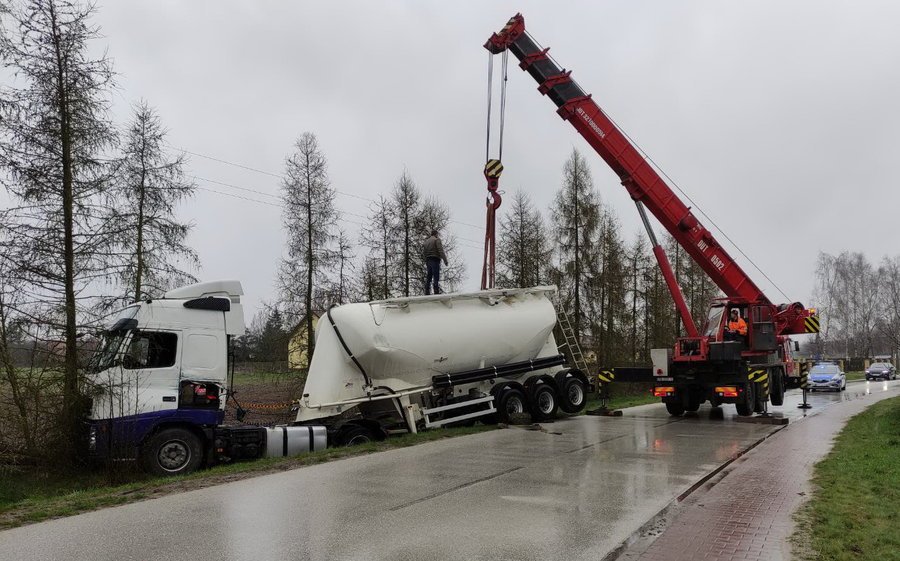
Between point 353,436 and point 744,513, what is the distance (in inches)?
304

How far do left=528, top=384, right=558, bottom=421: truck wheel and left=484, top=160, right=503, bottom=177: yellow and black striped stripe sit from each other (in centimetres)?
544

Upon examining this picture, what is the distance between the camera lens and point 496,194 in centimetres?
1527

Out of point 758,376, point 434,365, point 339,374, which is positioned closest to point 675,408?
point 758,376

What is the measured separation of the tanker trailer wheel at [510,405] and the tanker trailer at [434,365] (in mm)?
24

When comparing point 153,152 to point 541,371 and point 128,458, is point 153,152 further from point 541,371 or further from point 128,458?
point 541,371

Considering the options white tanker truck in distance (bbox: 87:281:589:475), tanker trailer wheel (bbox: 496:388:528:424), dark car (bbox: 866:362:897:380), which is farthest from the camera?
dark car (bbox: 866:362:897:380)

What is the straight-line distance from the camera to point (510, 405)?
15281 mm

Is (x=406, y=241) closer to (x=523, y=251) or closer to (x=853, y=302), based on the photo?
(x=523, y=251)

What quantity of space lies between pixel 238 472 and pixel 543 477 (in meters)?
4.56

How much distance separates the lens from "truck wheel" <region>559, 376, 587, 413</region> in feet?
54.0

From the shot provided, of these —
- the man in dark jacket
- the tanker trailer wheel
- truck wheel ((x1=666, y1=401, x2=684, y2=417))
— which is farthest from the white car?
the man in dark jacket

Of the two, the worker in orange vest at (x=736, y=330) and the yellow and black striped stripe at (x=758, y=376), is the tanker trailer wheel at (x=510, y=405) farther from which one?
the worker in orange vest at (x=736, y=330)

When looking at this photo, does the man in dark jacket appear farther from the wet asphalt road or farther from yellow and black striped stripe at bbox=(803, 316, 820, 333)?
yellow and black striped stripe at bbox=(803, 316, 820, 333)

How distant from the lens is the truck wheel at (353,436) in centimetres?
1258
